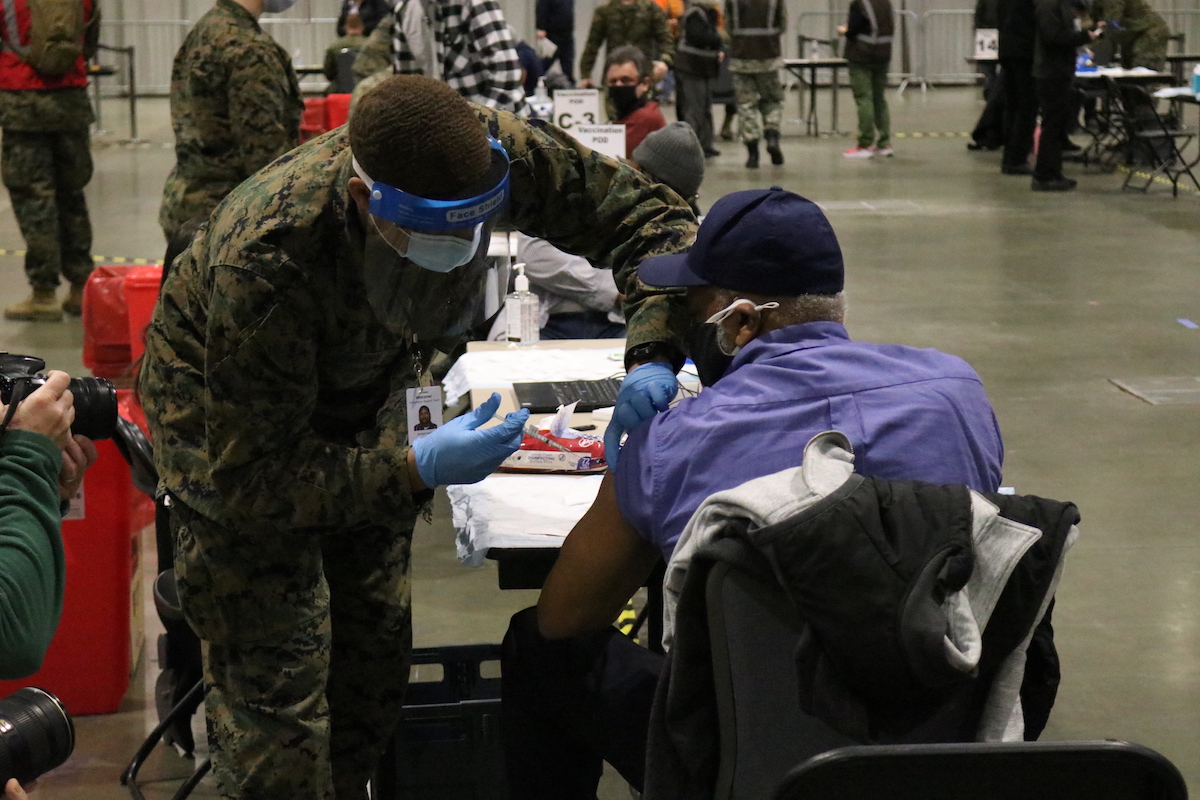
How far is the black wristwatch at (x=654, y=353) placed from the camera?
86.7 inches

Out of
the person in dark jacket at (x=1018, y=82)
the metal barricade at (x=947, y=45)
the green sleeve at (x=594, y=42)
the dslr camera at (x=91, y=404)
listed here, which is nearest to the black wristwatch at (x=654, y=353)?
the dslr camera at (x=91, y=404)

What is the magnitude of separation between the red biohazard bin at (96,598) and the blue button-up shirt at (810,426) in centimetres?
184

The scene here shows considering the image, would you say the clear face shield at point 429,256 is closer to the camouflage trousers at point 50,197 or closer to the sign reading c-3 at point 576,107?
the sign reading c-3 at point 576,107

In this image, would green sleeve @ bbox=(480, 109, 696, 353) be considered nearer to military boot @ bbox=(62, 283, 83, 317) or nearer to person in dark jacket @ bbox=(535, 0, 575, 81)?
military boot @ bbox=(62, 283, 83, 317)

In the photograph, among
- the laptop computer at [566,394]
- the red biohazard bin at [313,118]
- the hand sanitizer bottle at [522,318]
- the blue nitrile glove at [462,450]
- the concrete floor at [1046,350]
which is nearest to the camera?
the blue nitrile glove at [462,450]

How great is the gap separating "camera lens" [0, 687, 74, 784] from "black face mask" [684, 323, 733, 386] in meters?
1.02

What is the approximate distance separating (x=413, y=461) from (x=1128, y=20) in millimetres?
11794

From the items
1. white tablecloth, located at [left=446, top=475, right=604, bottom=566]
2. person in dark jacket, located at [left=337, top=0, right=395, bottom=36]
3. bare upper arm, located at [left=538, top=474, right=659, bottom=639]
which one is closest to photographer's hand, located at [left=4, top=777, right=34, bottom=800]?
bare upper arm, located at [left=538, top=474, right=659, bottom=639]

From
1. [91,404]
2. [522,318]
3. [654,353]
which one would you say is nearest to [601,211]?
[654,353]

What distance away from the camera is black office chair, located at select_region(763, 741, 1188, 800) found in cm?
149

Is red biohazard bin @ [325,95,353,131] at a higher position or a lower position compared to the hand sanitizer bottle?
higher

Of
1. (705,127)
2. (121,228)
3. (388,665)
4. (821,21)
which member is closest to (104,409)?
(388,665)

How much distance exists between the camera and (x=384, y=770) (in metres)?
2.60

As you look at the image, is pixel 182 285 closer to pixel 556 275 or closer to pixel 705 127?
pixel 556 275
